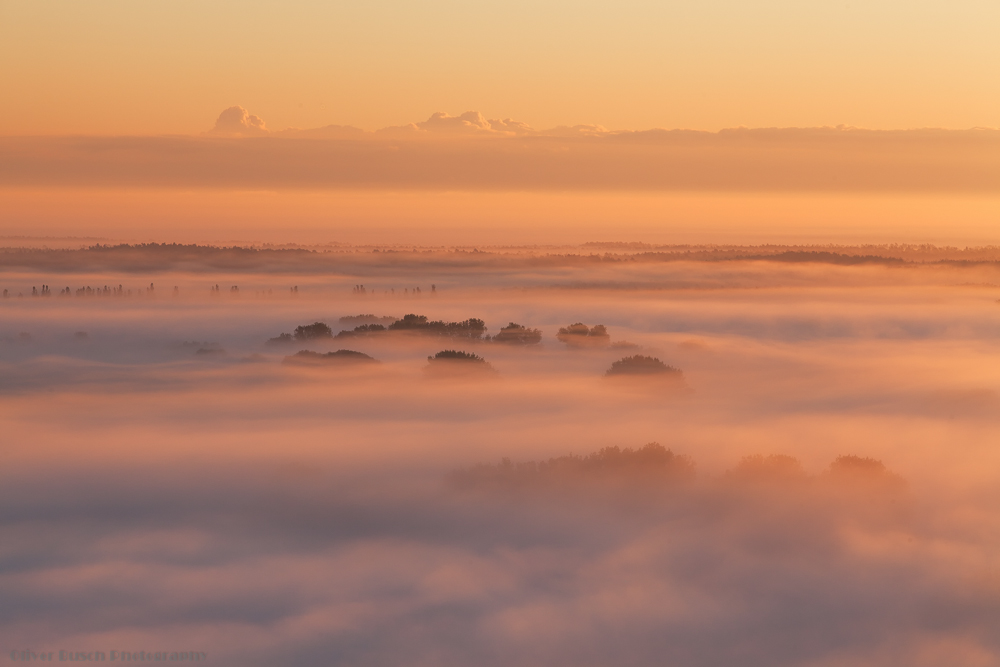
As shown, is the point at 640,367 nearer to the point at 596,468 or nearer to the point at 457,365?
the point at 457,365

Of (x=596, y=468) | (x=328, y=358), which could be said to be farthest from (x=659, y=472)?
(x=328, y=358)

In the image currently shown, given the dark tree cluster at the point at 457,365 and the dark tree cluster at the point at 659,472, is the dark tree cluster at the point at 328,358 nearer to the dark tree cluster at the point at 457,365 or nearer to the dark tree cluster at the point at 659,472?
the dark tree cluster at the point at 457,365

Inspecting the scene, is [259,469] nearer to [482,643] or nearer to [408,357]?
[408,357]

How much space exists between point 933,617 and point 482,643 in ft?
107

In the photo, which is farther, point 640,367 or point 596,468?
point 640,367

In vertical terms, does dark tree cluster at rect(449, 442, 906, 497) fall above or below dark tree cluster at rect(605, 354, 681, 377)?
below

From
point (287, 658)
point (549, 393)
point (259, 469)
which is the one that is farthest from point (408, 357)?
point (287, 658)

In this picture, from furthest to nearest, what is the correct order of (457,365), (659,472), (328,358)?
(328,358) → (457,365) → (659,472)

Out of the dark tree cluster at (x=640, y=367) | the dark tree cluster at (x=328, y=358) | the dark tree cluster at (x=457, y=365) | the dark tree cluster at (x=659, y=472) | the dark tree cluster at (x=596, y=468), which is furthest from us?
the dark tree cluster at (x=328, y=358)

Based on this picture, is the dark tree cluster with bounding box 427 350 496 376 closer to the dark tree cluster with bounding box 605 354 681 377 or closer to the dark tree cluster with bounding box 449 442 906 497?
the dark tree cluster with bounding box 605 354 681 377

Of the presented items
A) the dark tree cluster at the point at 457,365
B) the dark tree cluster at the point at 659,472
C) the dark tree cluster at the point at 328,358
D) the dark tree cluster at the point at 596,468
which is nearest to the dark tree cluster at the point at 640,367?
the dark tree cluster at the point at 457,365

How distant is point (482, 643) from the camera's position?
246 feet

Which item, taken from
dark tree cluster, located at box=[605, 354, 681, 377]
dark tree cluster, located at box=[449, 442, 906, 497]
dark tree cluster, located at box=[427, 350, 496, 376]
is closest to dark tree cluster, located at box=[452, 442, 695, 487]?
dark tree cluster, located at box=[449, 442, 906, 497]

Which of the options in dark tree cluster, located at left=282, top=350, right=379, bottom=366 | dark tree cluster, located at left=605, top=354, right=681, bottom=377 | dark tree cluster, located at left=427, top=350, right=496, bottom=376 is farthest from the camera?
dark tree cluster, located at left=282, top=350, right=379, bottom=366
